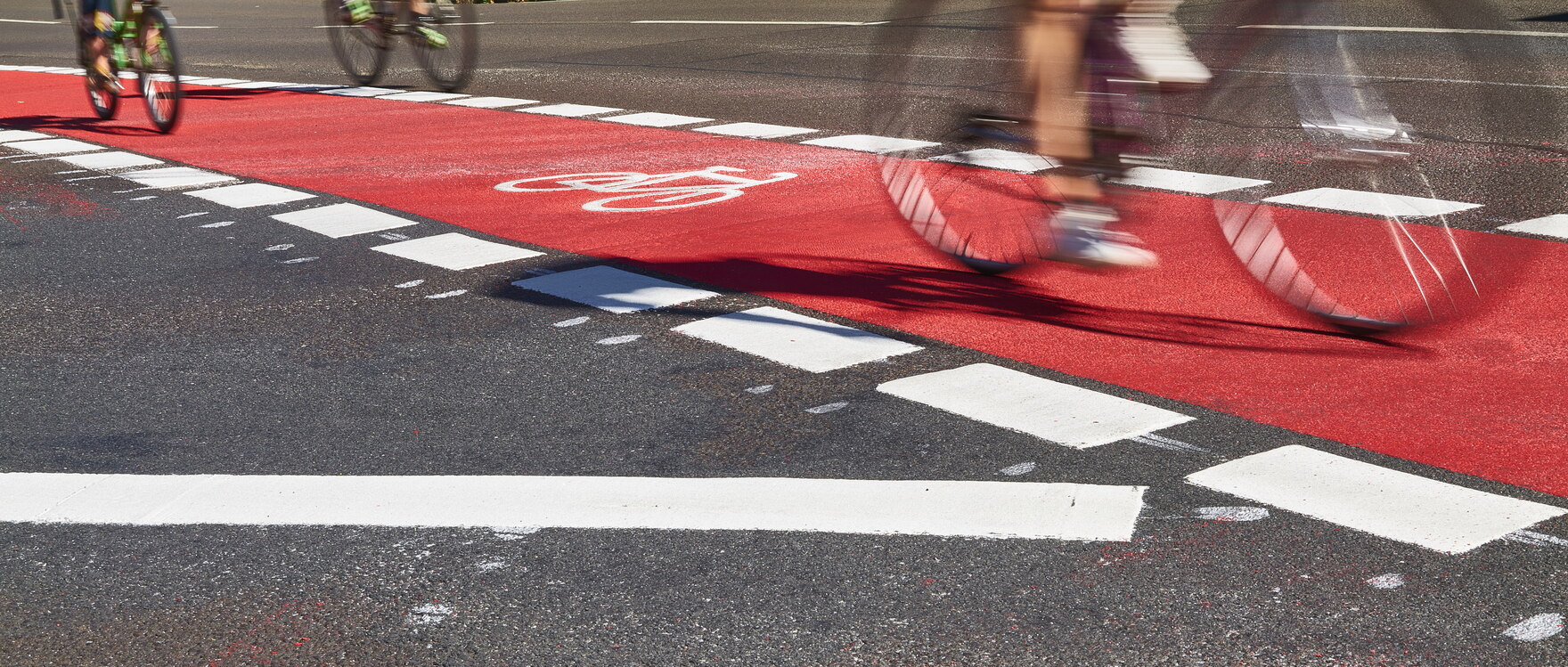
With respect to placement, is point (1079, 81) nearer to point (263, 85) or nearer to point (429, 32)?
point (429, 32)

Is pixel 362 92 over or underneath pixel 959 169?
underneath

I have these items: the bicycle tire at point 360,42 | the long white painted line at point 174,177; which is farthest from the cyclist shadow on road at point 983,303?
the bicycle tire at point 360,42

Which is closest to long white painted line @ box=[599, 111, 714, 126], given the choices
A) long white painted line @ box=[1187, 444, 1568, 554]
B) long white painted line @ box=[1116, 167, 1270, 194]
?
long white painted line @ box=[1116, 167, 1270, 194]

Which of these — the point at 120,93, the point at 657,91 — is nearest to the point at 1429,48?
the point at 657,91

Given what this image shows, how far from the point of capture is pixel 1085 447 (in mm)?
3535

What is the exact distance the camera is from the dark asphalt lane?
2666 mm

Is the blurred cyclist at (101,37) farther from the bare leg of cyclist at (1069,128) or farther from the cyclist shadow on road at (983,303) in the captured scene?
the bare leg of cyclist at (1069,128)

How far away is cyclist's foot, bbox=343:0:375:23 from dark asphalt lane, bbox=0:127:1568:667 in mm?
6451

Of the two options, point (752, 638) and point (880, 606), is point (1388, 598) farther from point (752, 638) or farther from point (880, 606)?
point (752, 638)

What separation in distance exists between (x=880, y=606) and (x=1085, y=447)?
3.07ft

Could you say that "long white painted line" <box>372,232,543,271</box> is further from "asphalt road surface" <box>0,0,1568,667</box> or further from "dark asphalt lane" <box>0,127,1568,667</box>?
"dark asphalt lane" <box>0,127,1568,667</box>

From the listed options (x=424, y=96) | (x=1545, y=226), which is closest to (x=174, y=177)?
(x=424, y=96)

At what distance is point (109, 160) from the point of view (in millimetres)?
8453

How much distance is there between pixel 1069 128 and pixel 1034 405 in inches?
42.2
